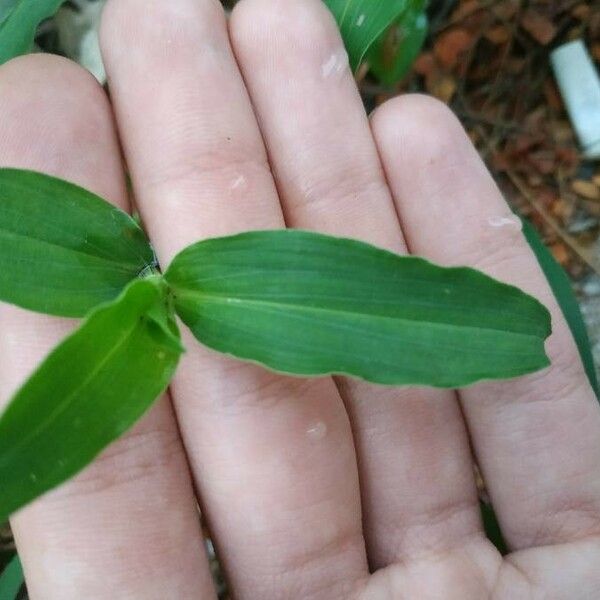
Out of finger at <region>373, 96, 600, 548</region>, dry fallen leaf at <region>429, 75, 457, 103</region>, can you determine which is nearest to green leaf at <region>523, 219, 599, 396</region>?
finger at <region>373, 96, 600, 548</region>

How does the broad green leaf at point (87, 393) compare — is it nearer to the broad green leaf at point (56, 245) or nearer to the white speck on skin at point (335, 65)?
the broad green leaf at point (56, 245)

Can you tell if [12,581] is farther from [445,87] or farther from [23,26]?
[445,87]

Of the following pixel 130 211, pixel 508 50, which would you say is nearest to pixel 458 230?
pixel 130 211

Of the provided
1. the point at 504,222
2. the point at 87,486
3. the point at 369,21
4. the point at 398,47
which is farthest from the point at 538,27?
the point at 87,486

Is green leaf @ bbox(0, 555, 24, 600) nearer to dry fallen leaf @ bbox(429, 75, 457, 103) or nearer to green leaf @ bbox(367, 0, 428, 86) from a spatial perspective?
green leaf @ bbox(367, 0, 428, 86)

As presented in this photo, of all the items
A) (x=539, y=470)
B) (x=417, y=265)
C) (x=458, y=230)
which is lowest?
(x=539, y=470)

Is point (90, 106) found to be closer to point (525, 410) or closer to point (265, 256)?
point (265, 256)
